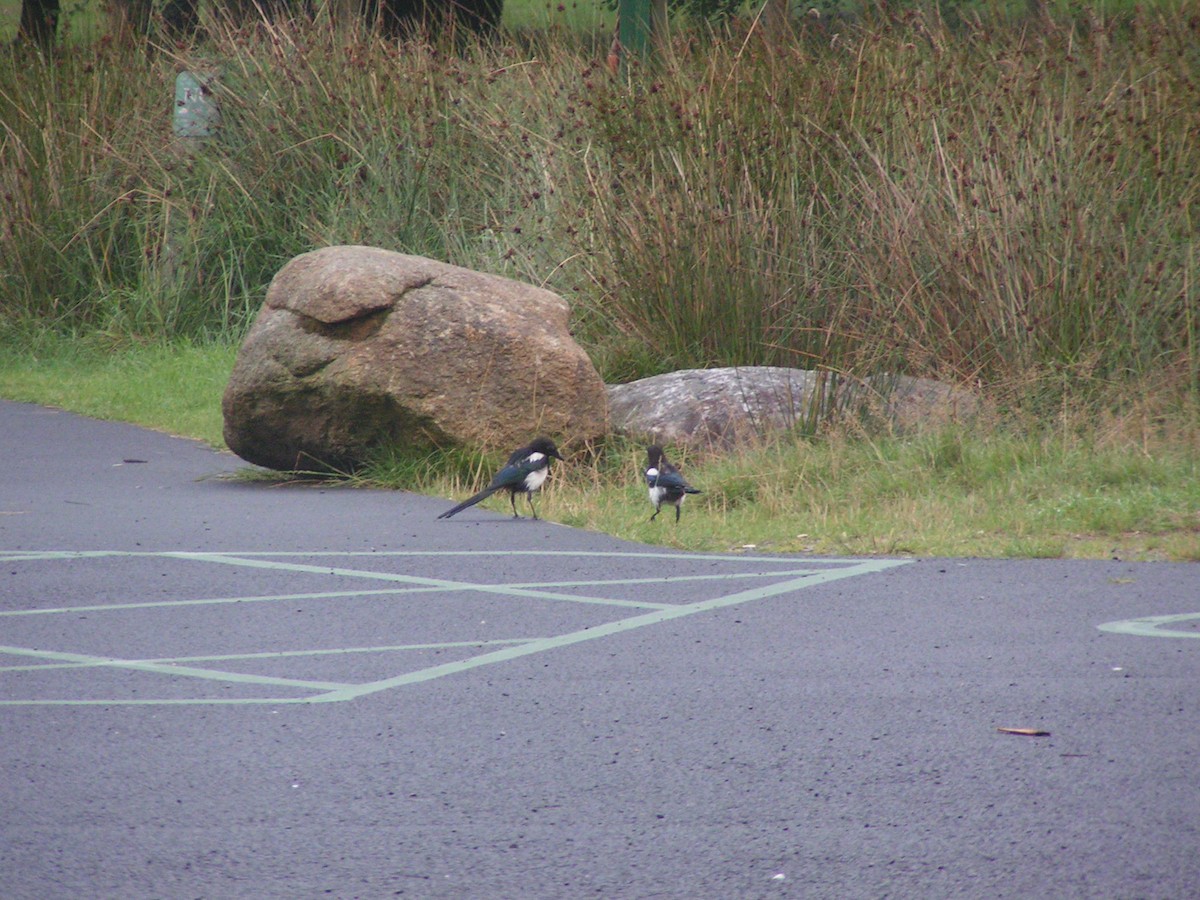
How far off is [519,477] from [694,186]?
3998 mm

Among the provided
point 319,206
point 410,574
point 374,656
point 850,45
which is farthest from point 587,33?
point 374,656

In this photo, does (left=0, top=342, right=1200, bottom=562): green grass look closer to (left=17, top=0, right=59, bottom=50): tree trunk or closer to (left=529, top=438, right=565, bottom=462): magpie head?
(left=529, top=438, right=565, bottom=462): magpie head

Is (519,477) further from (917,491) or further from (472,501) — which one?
(917,491)

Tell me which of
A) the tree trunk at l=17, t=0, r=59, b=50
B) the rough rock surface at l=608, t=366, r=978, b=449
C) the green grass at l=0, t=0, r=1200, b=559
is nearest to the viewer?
the green grass at l=0, t=0, r=1200, b=559

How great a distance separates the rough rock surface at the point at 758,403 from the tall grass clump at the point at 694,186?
399mm

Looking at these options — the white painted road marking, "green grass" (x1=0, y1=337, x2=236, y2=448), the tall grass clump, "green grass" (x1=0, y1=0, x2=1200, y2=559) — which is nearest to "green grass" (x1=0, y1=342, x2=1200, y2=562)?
"green grass" (x1=0, y1=0, x2=1200, y2=559)

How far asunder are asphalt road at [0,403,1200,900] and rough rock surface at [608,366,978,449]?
249cm

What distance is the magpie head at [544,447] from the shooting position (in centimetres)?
946

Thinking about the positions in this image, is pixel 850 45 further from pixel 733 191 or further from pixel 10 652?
pixel 10 652

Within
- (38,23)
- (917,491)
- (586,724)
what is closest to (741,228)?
(917,491)

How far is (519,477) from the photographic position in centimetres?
917

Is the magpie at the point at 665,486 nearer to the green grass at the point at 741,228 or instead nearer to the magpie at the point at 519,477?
the green grass at the point at 741,228

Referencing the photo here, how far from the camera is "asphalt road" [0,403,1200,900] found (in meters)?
4.09

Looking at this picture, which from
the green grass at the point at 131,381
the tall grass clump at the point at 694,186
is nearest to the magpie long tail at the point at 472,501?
the tall grass clump at the point at 694,186
